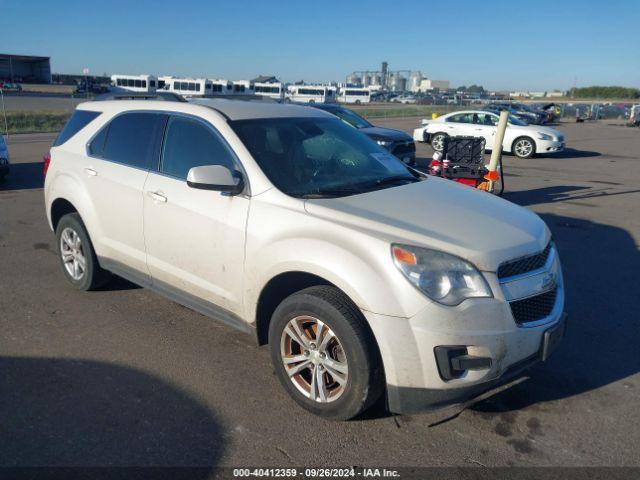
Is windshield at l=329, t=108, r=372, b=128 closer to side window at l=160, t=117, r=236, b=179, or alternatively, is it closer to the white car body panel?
the white car body panel

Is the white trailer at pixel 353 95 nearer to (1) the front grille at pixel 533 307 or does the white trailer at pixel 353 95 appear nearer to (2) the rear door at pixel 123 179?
(2) the rear door at pixel 123 179

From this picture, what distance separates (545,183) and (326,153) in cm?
990

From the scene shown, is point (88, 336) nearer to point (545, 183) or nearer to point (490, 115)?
point (545, 183)

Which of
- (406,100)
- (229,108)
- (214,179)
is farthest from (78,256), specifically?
(406,100)

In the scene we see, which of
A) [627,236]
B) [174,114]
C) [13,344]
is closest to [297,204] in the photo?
[174,114]

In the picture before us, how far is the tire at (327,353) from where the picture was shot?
120 inches

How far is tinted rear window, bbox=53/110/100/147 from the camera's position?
5.24 metres

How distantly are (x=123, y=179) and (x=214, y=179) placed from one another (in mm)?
1354

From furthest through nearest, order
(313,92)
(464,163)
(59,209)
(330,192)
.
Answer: (313,92)
(464,163)
(59,209)
(330,192)

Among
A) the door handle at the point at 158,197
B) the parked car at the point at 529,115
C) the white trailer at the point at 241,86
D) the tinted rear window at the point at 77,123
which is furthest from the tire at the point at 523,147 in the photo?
the white trailer at the point at 241,86

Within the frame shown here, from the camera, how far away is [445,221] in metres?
3.36

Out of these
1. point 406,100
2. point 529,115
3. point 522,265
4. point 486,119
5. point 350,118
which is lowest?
point 522,265

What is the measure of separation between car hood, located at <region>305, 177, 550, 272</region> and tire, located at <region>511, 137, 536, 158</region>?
1540 centimetres

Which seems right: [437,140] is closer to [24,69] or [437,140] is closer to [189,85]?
[189,85]
